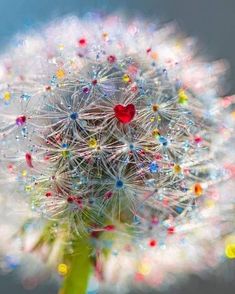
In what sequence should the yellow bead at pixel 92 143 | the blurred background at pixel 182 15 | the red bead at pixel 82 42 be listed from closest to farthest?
the yellow bead at pixel 92 143, the red bead at pixel 82 42, the blurred background at pixel 182 15

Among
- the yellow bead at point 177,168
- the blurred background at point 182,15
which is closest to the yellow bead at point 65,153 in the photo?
the yellow bead at point 177,168

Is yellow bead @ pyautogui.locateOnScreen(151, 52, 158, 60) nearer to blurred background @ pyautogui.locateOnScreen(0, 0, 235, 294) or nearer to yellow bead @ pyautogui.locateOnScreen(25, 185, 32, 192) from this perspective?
yellow bead @ pyautogui.locateOnScreen(25, 185, 32, 192)

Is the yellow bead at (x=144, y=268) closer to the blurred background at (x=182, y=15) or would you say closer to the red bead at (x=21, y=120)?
the red bead at (x=21, y=120)

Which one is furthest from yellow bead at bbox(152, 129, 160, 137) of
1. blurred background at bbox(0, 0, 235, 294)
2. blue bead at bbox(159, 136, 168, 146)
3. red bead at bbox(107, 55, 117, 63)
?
blurred background at bbox(0, 0, 235, 294)

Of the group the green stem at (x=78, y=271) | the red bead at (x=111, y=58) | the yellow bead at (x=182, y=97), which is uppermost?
the red bead at (x=111, y=58)

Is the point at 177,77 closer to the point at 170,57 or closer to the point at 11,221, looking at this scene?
the point at 170,57

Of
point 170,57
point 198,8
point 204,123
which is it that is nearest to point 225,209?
point 204,123

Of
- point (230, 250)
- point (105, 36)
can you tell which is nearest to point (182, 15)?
point (105, 36)
